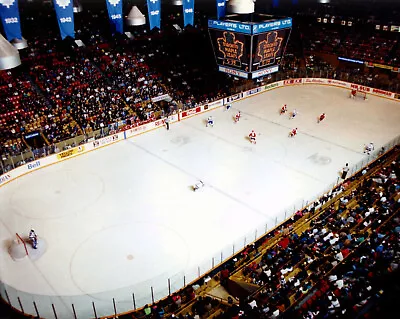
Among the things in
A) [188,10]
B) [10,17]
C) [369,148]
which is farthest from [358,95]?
[10,17]

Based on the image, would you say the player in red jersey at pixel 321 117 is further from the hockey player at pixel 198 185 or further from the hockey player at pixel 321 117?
the hockey player at pixel 198 185

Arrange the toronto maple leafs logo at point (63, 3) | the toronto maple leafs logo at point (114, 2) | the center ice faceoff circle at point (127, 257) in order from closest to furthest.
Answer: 1. the center ice faceoff circle at point (127, 257)
2. the toronto maple leafs logo at point (63, 3)
3. the toronto maple leafs logo at point (114, 2)

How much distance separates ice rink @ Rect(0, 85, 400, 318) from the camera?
44.6 ft

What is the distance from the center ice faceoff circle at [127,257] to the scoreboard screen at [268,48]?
1299 cm

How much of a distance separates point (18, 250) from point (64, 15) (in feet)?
40.1

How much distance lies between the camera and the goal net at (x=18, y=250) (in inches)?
577

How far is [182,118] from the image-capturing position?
2905cm

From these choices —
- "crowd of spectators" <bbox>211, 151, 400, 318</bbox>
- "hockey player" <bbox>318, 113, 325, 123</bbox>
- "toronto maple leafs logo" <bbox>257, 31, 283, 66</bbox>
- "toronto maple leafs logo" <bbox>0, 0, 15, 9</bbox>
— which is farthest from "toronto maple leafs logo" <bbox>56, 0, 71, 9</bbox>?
"hockey player" <bbox>318, 113, 325, 123</bbox>

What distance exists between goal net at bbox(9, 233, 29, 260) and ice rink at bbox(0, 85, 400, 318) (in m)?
0.26

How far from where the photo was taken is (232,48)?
80.4 ft

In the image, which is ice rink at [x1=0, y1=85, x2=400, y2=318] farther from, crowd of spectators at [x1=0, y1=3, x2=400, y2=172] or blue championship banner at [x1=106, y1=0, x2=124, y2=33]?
blue championship banner at [x1=106, y1=0, x2=124, y2=33]

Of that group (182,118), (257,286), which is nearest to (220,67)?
(182,118)

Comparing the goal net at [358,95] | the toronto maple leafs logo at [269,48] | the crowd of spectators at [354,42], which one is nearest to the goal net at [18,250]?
the toronto maple leafs logo at [269,48]

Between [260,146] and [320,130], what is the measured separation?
5.08 metres
